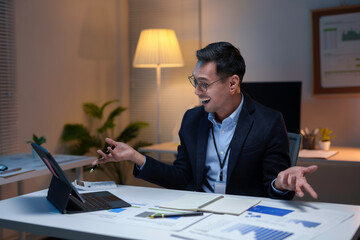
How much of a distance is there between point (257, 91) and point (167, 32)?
47.7 inches

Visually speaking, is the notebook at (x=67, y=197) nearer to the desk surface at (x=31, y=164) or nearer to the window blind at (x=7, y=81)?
the desk surface at (x=31, y=164)

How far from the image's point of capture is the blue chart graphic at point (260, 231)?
1438mm

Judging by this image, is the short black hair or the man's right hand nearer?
the man's right hand

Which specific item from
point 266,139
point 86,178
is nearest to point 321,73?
point 266,139

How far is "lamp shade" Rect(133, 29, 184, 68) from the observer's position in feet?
15.2

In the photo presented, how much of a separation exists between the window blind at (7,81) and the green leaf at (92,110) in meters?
0.96

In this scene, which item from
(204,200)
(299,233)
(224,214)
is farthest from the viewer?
(204,200)

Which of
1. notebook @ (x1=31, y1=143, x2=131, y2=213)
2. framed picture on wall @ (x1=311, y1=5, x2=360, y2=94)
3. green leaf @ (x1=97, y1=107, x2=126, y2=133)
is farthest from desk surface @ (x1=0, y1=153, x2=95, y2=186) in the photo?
framed picture on wall @ (x1=311, y1=5, x2=360, y2=94)

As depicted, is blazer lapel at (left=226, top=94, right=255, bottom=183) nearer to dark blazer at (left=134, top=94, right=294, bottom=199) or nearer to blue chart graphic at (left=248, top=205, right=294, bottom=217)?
dark blazer at (left=134, top=94, right=294, bottom=199)

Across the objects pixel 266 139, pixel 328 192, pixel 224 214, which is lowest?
pixel 328 192

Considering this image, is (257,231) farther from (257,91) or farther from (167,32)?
(167,32)

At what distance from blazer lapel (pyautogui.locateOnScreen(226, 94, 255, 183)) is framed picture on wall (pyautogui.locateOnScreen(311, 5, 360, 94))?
2.07 m

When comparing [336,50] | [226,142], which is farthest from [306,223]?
[336,50]

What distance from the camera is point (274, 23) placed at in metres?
4.53
